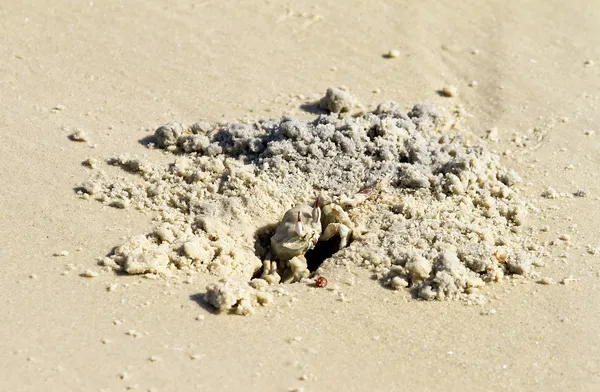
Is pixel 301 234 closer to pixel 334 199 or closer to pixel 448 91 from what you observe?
pixel 334 199

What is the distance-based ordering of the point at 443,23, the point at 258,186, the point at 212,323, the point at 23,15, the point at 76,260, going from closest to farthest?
1. the point at 212,323
2. the point at 76,260
3. the point at 258,186
4. the point at 23,15
5. the point at 443,23

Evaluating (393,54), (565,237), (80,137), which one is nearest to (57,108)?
(80,137)

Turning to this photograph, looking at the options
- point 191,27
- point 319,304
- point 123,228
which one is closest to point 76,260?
point 123,228

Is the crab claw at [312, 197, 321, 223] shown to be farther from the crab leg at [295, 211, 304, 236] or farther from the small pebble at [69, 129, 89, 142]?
the small pebble at [69, 129, 89, 142]

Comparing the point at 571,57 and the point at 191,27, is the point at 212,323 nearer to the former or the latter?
the point at 191,27

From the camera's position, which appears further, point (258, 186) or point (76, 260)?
point (258, 186)

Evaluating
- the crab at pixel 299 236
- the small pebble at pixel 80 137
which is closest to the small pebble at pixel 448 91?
the crab at pixel 299 236
